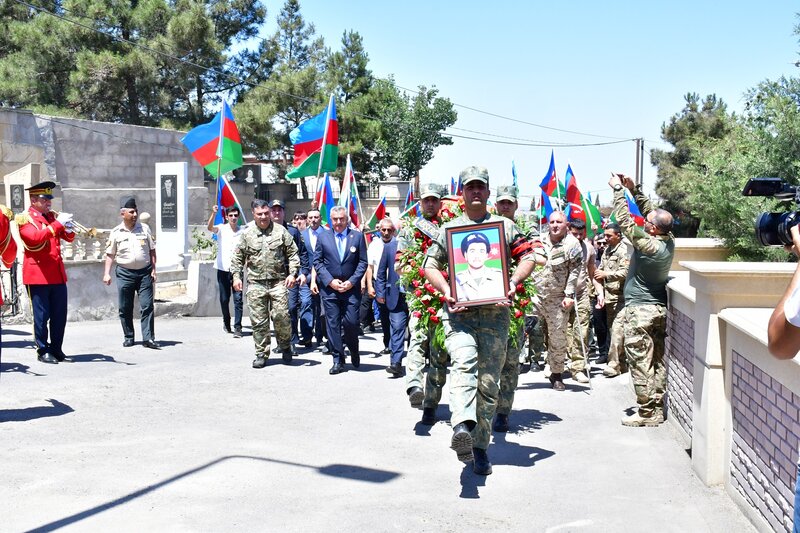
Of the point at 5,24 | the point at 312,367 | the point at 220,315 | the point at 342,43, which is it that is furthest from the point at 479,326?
the point at 342,43

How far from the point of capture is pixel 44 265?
1014cm

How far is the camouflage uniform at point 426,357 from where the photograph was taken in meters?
7.50

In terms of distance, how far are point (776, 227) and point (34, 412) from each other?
688 centimetres

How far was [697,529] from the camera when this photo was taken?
523 cm

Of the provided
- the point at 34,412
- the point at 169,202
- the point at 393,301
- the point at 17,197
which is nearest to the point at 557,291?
the point at 393,301

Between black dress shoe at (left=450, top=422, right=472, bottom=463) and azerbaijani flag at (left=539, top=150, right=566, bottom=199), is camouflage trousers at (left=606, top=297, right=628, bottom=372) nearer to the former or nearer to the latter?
black dress shoe at (left=450, top=422, right=472, bottom=463)

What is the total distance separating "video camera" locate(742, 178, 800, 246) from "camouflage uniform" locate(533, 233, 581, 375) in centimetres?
625

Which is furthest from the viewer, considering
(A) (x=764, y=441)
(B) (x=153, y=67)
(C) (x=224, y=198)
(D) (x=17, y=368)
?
(B) (x=153, y=67)

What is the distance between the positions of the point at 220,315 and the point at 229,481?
10267 millimetres

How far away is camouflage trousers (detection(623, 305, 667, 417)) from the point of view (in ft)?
25.9

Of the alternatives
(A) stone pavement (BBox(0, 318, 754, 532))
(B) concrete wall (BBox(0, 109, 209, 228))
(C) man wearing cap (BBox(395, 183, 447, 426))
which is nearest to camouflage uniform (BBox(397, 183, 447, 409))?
(C) man wearing cap (BBox(395, 183, 447, 426))

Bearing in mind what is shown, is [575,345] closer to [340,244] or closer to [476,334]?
[340,244]

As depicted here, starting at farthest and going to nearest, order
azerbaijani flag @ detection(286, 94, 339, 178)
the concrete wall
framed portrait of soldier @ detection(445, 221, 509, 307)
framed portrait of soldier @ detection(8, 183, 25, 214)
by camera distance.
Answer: the concrete wall, framed portrait of soldier @ detection(8, 183, 25, 214), azerbaijani flag @ detection(286, 94, 339, 178), framed portrait of soldier @ detection(445, 221, 509, 307)

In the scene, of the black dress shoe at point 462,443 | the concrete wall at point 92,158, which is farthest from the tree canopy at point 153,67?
the black dress shoe at point 462,443
